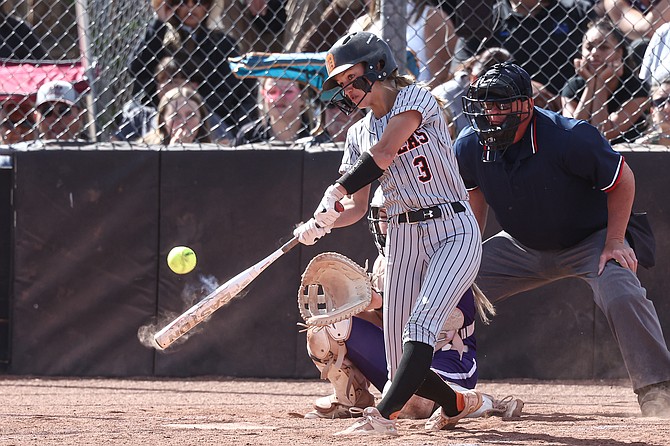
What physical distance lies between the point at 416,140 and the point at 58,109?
3227 millimetres

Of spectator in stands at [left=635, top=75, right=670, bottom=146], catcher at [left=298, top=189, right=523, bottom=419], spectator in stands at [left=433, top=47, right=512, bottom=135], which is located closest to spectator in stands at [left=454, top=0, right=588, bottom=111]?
spectator in stands at [left=433, top=47, right=512, bottom=135]

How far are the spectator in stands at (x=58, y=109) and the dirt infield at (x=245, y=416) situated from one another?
5.14ft

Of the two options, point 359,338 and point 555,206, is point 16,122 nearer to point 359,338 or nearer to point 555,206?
point 359,338

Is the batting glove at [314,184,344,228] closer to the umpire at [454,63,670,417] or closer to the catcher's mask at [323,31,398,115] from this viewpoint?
the catcher's mask at [323,31,398,115]

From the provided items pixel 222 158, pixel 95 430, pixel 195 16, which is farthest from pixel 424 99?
pixel 195 16

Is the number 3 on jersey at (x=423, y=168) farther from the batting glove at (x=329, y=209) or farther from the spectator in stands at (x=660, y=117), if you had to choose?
the spectator in stands at (x=660, y=117)

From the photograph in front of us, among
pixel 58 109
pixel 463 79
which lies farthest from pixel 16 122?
pixel 463 79

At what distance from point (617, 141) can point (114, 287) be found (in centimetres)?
307

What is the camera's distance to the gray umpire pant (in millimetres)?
4211

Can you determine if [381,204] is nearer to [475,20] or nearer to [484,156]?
[484,156]

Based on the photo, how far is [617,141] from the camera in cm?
603

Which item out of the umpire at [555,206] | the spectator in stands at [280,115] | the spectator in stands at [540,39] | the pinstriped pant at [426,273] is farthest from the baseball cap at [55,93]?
the pinstriped pant at [426,273]

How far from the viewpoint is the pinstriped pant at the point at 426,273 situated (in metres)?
3.71

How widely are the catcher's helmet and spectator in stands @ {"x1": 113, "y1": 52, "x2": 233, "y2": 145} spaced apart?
2383 millimetres
